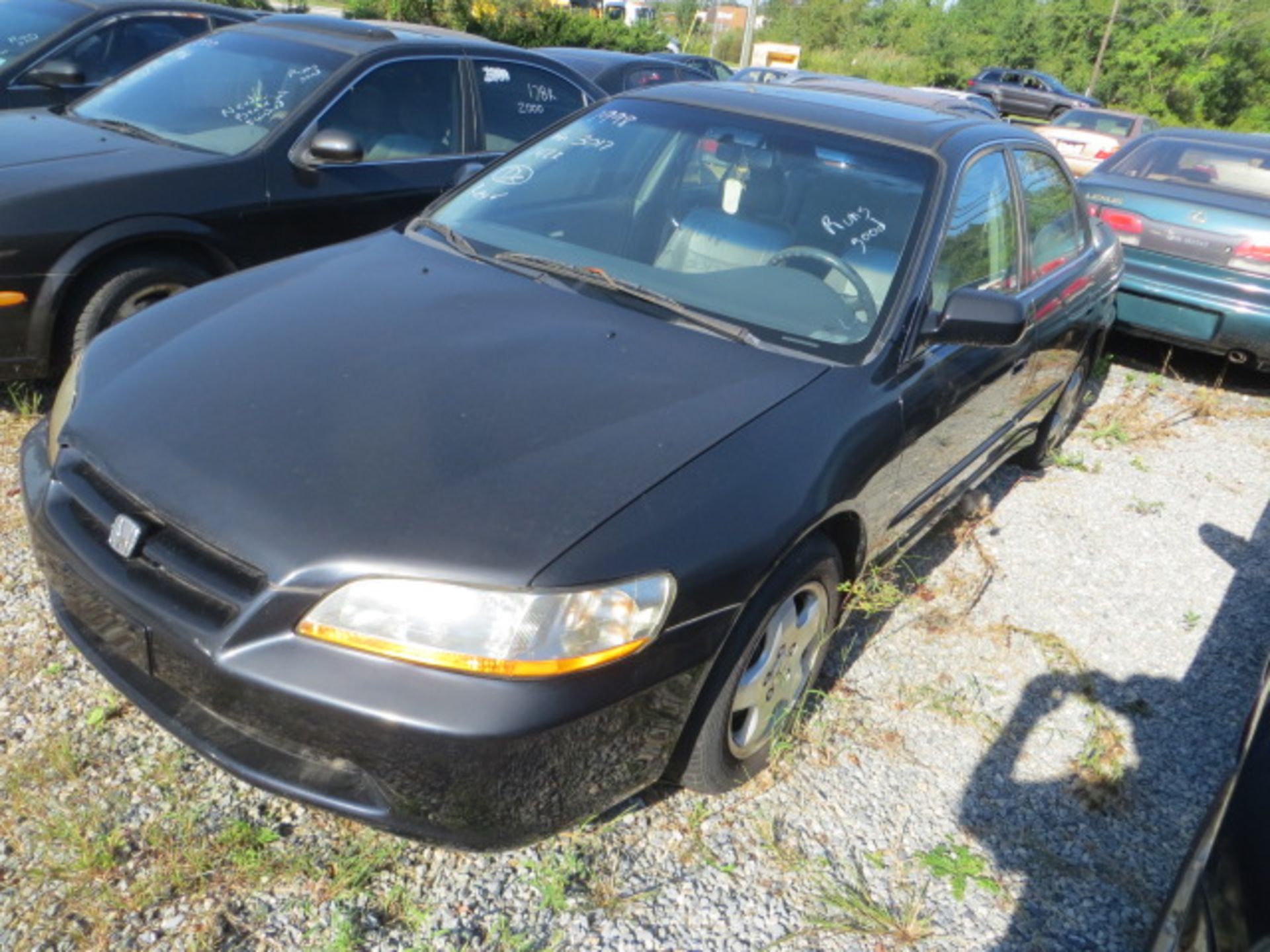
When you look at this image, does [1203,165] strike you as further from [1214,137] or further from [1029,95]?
[1029,95]

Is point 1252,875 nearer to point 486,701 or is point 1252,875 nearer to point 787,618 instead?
point 787,618

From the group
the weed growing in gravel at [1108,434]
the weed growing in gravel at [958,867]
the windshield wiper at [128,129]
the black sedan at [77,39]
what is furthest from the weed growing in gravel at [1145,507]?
the black sedan at [77,39]

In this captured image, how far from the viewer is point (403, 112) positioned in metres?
4.82

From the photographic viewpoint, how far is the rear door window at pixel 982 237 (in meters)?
2.98

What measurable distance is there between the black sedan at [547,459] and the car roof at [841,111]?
2 cm

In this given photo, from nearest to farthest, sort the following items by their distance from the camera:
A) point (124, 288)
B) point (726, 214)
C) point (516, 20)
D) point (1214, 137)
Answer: point (726, 214), point (124, 288), point (1214, 137), point (516, 20)

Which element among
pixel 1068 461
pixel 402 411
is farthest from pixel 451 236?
pixel 1068 461

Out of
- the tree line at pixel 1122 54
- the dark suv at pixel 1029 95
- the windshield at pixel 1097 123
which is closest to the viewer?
the windshield at pixel 1097 123

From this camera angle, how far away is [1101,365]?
657 centimetres

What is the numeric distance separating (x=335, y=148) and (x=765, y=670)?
3.02m

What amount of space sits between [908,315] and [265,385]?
1.69 meters

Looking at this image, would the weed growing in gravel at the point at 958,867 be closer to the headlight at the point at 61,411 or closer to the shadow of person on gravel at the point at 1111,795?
the shadow of person on gravel at the point at 1111,795

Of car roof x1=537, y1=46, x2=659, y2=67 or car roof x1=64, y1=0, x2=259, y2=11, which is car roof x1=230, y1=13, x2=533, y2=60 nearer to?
car roof x1=64, y1=0, x2=259, y2=11

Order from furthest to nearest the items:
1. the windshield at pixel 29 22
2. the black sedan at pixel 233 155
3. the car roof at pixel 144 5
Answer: the car roof at pixel 144 5
the windshield at pixel 29 22
the black sedan at pixel 233 155
